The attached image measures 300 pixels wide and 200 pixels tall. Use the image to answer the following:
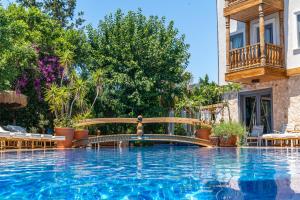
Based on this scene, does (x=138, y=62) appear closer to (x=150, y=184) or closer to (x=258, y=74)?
(x=258, y=74)

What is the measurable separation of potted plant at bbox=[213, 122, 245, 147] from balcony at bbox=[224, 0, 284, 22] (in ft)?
17.7

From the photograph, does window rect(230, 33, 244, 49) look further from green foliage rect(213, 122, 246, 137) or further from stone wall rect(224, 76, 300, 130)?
green foliage rect(213, 122, 246, 137)

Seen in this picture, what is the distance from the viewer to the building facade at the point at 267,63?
55.0 ft

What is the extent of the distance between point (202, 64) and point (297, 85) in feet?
56.2

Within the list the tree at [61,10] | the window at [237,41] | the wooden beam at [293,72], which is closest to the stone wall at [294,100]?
the wooden beam at [293,72]

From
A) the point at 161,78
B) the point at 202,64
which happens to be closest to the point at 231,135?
the point at 161,78

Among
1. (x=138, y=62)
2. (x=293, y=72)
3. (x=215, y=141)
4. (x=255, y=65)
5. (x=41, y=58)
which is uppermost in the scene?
(x=41, y=58)

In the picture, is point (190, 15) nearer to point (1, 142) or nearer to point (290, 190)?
point (1, 142)

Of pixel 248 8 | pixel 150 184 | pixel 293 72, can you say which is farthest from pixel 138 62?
pixel 150 184

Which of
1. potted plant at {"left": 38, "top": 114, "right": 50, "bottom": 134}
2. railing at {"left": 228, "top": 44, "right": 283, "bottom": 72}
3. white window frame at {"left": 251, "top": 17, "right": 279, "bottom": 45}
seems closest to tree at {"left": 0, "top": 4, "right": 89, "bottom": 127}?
potted plant at {"left": 38, "top": 114, "right": 50, "bottom": 134}

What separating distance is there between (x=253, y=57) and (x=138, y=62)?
6652 millimetres

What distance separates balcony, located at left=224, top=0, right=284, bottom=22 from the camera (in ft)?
55.5

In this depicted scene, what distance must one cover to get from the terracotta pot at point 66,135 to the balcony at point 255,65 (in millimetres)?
7802

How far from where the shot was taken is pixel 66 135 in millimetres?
15617
